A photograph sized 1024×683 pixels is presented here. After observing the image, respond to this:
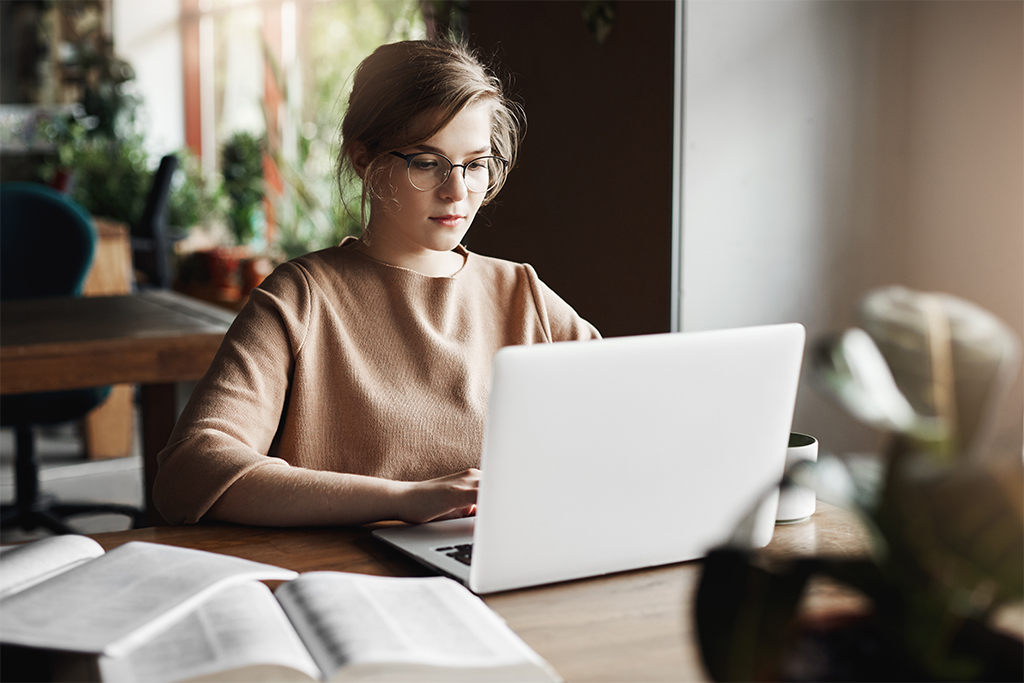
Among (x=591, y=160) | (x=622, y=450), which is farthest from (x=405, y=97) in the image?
(x=591, y=160)

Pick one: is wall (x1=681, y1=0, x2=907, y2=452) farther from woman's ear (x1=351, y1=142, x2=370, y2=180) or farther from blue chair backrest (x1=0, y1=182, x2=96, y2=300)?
blue chair backrest (x1=0, y1=182, x2=96, y2=300)

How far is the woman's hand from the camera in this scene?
0.97 m

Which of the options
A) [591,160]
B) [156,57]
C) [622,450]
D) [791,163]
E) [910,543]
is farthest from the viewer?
[156,57]

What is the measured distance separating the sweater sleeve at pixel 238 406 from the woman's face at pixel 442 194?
0.50 feet

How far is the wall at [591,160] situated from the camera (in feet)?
6.88

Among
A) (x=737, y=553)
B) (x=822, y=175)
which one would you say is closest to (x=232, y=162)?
(x=822, y=175)

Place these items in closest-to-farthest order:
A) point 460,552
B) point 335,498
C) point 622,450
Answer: point 622,450, point 460,552, point 335,498

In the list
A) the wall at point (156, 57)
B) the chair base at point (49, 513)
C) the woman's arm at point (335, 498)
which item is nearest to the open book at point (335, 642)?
the woman's arm at point (335, 498)

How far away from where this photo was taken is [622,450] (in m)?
0.79

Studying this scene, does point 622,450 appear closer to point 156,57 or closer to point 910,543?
point 910,543

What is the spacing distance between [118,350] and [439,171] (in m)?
1.04

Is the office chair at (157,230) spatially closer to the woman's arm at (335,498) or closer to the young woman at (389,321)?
the young woman at (389,321)

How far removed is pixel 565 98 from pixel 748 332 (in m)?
1.62

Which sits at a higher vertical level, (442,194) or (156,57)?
(156,57)
